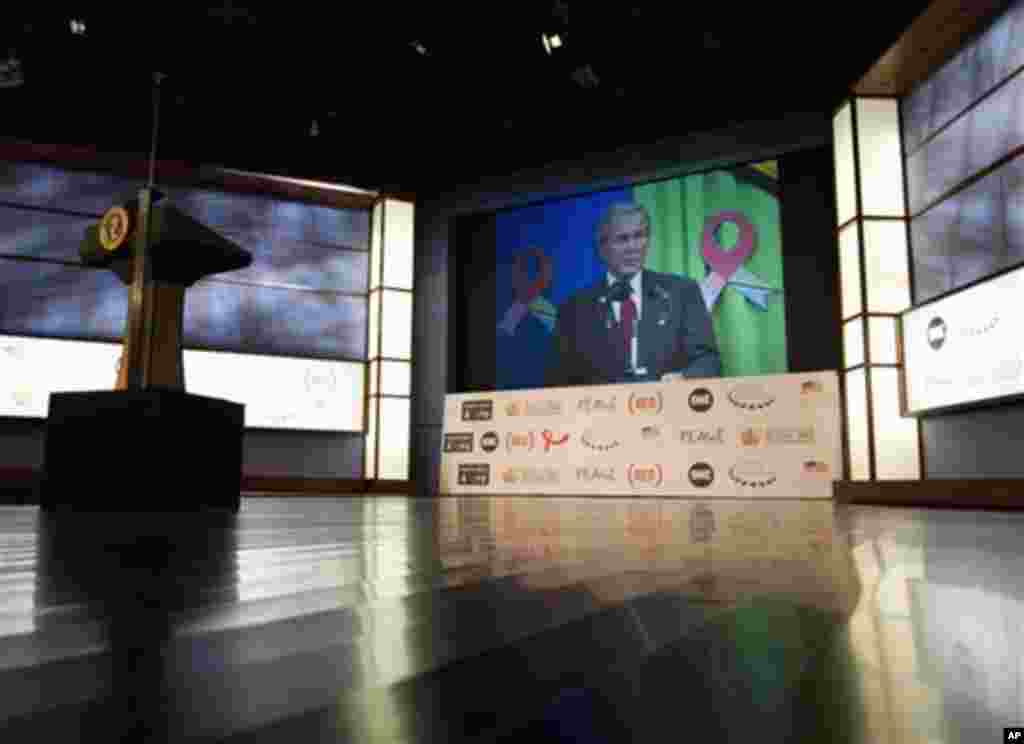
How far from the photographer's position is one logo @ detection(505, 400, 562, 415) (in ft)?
23.4

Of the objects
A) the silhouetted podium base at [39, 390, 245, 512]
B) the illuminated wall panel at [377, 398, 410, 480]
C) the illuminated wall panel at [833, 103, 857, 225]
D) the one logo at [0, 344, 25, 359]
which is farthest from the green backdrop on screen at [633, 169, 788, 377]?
the silhouetted podium base at [39, 390, 245, 512]

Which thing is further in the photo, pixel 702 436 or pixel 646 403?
pixel 646 403

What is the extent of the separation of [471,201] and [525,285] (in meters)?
1.15

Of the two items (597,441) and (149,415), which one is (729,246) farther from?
(149,415)

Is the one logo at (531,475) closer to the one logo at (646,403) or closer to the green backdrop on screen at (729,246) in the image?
the one logo at (646,403)

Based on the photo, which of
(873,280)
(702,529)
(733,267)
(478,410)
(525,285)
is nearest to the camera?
(702,529)

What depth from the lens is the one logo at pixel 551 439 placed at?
7047 mm

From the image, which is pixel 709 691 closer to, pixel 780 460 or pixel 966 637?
pixel 966 637

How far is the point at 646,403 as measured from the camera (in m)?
6.72

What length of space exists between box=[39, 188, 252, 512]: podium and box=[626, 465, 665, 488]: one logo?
501cm

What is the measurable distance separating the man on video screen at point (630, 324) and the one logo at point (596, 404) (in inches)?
32.0

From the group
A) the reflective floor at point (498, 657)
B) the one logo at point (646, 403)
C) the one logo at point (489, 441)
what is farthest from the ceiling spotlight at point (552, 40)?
the reflective floor at point (498, 657)

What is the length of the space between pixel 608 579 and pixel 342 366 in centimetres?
790

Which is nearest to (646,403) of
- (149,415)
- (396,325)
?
(396,325)
